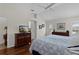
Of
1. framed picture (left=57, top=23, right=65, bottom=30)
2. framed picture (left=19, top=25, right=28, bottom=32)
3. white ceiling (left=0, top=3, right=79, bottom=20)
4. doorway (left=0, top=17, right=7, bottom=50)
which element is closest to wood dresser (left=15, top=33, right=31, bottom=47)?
framed picture (left=19, top=25, right=28, bottom=32)

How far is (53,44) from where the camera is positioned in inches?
74.1

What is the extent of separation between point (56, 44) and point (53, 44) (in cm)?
6

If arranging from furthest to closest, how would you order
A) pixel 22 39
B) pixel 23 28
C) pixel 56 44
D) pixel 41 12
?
pixel 22 39 → pixel 23 28 → pixel 41 12 → pixel 56 44

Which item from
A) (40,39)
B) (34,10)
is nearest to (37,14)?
(34,10)

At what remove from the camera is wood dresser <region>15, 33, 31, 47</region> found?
2.11 metres

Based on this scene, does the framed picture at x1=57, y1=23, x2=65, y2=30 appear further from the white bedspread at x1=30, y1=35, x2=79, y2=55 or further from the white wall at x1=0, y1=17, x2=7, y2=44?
the white wall at x1=0, y1=17, x2=7, y2=44

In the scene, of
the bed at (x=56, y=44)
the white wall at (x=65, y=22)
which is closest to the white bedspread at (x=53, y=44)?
the bed at (x=56, y=44)

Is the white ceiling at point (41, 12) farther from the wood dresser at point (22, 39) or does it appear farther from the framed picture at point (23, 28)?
the wood dresser at point (22, 39)

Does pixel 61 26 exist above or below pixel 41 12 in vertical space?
below

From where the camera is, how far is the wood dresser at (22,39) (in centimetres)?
211

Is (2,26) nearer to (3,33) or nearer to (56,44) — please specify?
(3,33)

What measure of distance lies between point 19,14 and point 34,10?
0.33m

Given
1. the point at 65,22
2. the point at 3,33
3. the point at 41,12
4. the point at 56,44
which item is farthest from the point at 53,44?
the point at 3,33
